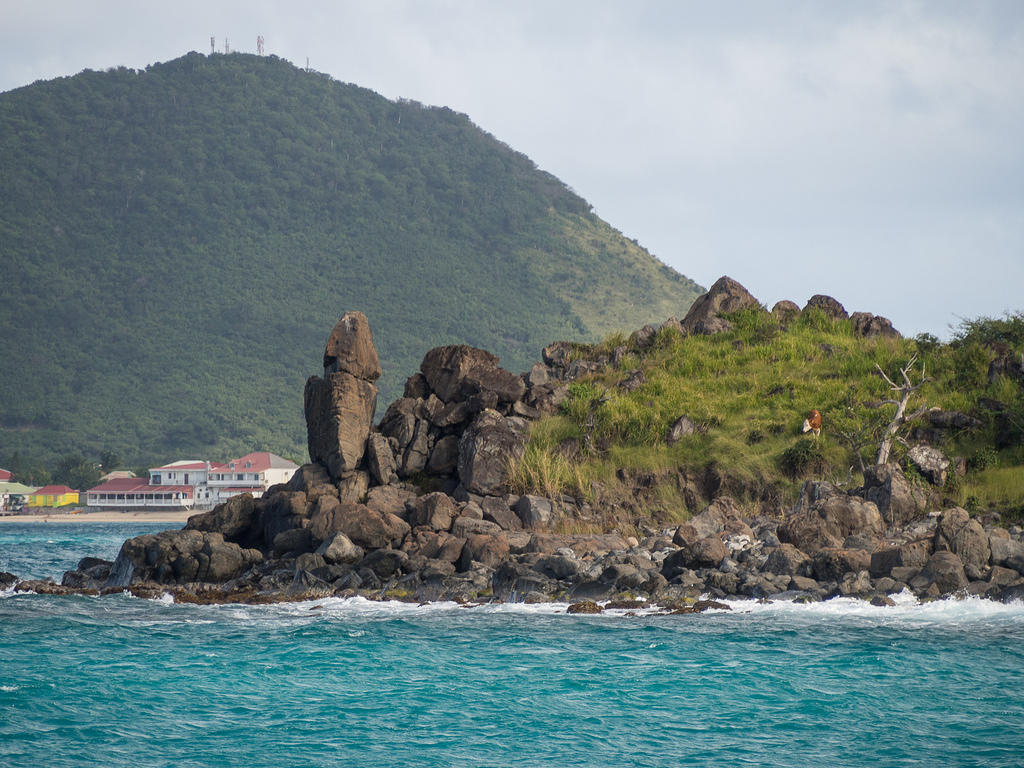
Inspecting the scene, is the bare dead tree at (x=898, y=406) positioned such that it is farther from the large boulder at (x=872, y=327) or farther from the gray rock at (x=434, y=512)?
the gray rock at (x=434, y=512)

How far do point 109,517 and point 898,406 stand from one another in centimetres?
10148

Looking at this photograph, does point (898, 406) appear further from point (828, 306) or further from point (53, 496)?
point (53, 496)

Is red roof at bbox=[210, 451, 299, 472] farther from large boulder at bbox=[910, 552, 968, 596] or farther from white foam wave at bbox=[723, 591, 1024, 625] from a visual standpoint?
large boulder at bbox=[910, 552, 968, 596]

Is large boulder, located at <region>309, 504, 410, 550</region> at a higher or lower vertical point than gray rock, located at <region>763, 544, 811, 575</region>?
higher

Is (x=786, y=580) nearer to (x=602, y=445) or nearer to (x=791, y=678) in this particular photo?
(x=791, y=678)

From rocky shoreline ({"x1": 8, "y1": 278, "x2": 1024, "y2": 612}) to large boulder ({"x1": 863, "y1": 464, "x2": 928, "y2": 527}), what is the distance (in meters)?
0.05

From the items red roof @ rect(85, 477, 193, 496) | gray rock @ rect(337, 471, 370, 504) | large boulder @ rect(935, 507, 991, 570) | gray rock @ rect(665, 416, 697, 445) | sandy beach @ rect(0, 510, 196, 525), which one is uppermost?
gray rock @ rect(665, 416, 697, 445)

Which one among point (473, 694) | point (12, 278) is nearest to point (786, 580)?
point (473, 694)

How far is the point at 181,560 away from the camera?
30.0 meters

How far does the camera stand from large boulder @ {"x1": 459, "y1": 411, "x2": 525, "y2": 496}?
32781 mm

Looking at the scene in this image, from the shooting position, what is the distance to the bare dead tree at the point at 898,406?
32.3 m

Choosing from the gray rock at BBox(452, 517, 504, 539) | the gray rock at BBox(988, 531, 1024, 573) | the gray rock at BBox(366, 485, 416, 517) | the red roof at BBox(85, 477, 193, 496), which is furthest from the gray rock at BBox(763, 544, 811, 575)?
the red roof at BBox(85, 477, 193, 496)

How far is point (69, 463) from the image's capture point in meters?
135

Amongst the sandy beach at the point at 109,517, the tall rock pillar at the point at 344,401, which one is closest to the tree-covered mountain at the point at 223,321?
the sandy beach at the point at 109,517
